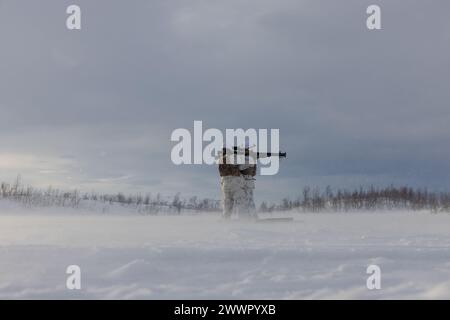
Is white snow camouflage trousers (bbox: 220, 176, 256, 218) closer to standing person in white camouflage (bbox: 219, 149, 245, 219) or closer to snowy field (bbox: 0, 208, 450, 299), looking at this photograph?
standing person in white camouflage (bbox: 219, 149, 245, 219)

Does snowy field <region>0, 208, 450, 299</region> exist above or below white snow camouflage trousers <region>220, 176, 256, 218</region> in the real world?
below

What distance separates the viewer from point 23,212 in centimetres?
2550

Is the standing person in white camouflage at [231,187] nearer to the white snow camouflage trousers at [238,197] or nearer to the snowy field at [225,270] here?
the white snow camouflage trousers at [238,197]

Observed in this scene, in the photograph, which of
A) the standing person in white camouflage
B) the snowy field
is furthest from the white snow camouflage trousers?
the snowy field

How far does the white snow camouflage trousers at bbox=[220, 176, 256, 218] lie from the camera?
44.1ft

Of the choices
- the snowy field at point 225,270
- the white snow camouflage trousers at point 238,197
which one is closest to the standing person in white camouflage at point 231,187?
the white snow camouflage trousers at point 238,197

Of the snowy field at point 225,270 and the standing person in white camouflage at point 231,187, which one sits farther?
the standing person in white camouflage at point 231,187

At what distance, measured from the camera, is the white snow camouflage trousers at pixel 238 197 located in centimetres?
1345

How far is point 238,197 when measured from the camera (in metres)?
13.5

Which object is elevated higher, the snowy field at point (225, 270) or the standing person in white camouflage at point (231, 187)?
the standing person in white camouflage at point (231, 187)
